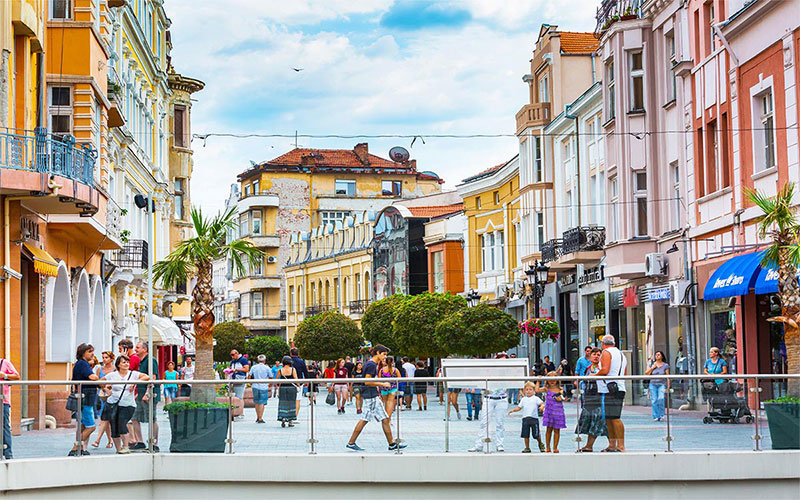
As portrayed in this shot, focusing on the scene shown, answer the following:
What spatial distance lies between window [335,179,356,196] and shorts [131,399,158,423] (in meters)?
92.3

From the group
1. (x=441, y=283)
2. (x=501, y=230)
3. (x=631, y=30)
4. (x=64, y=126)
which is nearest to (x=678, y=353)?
(x=631, y=30)

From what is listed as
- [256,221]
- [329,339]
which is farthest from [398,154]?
[329,339]

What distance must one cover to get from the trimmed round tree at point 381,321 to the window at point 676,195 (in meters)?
29.2

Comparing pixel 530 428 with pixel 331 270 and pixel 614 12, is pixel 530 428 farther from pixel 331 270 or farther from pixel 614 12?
pixel 331 270

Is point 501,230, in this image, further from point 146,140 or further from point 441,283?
point 146,140

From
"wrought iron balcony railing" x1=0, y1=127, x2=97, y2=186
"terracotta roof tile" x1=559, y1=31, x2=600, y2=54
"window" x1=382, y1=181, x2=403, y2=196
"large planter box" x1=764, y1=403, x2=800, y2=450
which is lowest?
"large planter box" x1=764, y1=403, x2=800, y2=450

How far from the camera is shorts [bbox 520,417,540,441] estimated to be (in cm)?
1706

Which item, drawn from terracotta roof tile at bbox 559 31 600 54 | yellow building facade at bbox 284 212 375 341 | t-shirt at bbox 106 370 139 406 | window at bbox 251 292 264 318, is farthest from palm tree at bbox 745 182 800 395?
window at bbox 251 292 264 318

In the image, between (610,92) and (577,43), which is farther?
(577,43)

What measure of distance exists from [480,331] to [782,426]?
29538 mm

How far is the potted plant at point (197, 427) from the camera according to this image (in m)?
17.3

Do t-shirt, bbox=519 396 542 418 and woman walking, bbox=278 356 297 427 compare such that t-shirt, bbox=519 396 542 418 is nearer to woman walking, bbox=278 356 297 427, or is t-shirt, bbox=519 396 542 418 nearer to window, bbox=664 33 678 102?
woman walking, bbox=278 356 297 427

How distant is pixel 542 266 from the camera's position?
42.0m

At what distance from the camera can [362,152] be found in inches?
4402
